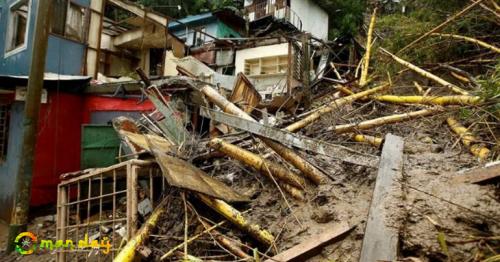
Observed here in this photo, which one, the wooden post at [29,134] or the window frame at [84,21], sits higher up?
the window frame at [84,21]

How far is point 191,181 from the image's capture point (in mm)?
2869

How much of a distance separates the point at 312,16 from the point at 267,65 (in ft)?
36.6

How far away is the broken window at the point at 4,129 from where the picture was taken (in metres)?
8.16

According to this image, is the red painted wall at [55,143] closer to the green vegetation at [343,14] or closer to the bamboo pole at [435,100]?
the bamboo pole at [435,100]

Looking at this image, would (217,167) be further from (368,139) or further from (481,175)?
(481,175)

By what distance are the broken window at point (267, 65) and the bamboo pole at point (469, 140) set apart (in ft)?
28.5

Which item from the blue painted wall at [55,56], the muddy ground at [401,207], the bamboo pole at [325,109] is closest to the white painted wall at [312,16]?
the blue painted wall at [55,56]

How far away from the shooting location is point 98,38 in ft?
34.3

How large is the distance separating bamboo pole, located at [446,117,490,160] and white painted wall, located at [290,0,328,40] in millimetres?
18892

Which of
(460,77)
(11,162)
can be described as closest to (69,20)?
(11,162)

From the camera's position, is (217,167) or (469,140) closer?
(469,140)

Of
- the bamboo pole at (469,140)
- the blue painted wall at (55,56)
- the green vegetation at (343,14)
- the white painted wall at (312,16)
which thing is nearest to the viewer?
the bamboo pole at (469,140)

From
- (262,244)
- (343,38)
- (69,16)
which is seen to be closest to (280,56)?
(343,38)

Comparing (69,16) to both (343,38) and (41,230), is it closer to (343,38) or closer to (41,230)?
(41,230)
